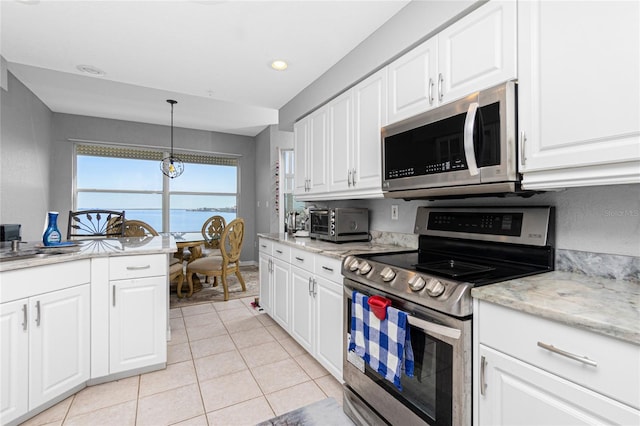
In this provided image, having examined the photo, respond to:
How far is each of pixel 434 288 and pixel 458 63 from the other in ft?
3.66

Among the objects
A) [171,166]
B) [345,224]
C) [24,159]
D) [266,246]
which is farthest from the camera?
[171,166]

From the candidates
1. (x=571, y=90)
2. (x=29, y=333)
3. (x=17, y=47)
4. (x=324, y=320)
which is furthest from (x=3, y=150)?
(x=571, y=90)

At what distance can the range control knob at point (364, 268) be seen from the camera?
1623 millimetres

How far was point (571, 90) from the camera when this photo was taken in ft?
3.64

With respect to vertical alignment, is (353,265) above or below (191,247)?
above

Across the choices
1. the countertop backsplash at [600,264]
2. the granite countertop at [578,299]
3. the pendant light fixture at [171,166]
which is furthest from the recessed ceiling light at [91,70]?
the countertop backsplash at [600,264]

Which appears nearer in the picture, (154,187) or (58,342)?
(58,342)

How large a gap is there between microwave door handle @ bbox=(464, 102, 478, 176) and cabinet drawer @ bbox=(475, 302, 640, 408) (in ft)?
2.01

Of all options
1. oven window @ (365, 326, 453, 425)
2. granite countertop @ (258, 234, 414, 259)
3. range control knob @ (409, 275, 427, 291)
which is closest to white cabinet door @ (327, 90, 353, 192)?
granite countertop @ (258, 234, 414, 259)

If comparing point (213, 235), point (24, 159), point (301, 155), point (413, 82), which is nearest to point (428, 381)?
point (413, 82)

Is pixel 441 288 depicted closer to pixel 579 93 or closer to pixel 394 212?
pixel 579 93

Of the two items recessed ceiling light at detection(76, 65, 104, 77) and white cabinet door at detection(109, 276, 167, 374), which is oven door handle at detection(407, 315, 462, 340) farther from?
recessed ceiling light at detection(76, 65, 104, 77)

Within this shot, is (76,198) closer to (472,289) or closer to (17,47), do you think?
(17,47)

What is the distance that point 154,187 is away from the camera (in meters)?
5.66
